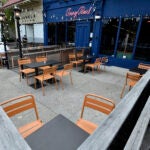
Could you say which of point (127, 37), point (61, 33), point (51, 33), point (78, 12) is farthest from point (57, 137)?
point (51, 33)

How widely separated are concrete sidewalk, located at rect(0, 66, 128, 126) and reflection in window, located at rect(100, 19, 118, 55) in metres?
1.70

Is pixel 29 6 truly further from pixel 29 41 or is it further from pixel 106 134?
pixel 106 134

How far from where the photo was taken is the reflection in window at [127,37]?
238 inches

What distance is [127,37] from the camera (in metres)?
6.34

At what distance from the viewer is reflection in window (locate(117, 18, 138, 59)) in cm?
605

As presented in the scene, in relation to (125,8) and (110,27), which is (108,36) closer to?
(110,27)

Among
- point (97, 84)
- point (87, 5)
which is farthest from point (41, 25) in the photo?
point (97, 84)

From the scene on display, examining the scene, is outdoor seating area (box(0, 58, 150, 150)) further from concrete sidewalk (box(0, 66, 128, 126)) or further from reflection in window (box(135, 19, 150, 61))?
reflection in window (box(135, 19, 150, 61))

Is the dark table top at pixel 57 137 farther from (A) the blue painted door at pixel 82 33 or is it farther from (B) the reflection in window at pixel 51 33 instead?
(B) the reflection in window at pixel 51 33

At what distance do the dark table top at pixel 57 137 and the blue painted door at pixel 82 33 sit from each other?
6.80m

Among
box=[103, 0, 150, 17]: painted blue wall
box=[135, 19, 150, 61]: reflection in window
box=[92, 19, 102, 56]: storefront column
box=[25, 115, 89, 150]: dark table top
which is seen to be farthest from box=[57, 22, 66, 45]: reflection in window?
box=[25, 115, 89, 150]: dark table top

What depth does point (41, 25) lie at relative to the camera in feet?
34.7

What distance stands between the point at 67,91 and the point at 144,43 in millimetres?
4391

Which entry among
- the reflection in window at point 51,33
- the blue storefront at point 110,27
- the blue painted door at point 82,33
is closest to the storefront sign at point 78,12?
the blue storefront at point 110,27
